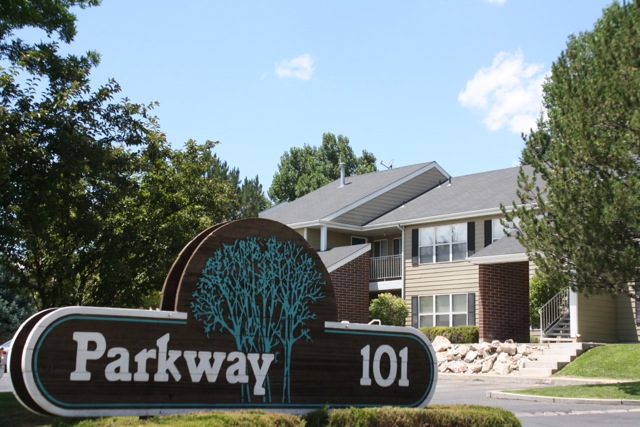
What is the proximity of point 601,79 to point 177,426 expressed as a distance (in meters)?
14.7

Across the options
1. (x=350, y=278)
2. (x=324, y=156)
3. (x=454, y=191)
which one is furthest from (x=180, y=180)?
(x=324, y=156)

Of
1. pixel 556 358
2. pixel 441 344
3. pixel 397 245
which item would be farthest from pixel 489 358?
pixel 397 245

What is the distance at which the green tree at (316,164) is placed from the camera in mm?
72188

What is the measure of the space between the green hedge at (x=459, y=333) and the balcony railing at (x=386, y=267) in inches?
186

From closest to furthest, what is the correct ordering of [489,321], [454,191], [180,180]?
[180,180]
[489,321]
[454,191]

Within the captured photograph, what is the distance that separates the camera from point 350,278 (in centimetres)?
3581

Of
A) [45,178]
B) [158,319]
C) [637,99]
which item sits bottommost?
[158,319]

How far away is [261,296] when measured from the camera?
871 centimetres

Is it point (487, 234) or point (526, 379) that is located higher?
point (487, 234)

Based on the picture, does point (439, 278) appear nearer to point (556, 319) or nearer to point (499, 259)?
point (499, 259)

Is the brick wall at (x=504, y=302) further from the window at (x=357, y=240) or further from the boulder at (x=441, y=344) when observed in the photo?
the window at (x=357, y=240)

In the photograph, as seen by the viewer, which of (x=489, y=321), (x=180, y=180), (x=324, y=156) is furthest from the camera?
(x=324, y=156)

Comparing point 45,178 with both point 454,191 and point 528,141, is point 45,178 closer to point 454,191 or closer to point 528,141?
point 528,141

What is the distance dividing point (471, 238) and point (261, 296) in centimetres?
2605
